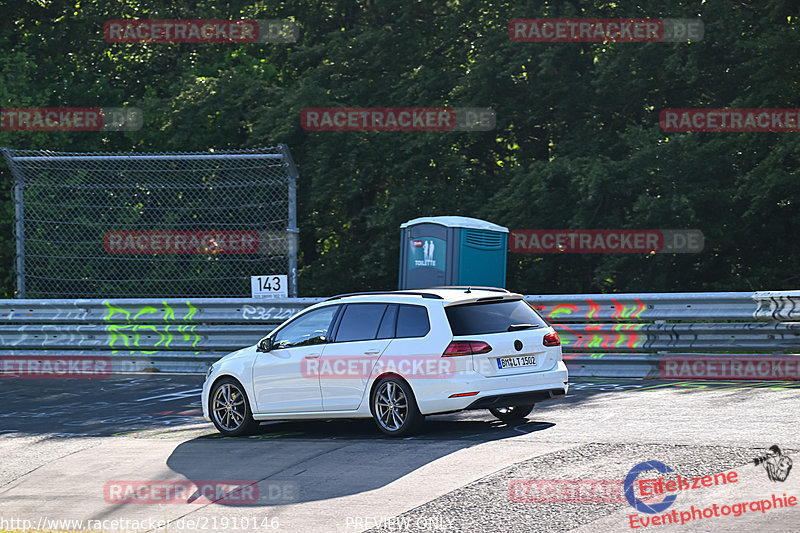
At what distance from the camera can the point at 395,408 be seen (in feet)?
36.7

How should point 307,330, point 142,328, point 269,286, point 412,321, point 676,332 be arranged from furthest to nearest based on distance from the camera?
1. point 142,328
2. point 269,286
3. point 676,332
4. point 307,330
5. point 412,321

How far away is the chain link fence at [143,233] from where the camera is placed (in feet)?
66.8

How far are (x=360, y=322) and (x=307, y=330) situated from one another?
2.25 ft

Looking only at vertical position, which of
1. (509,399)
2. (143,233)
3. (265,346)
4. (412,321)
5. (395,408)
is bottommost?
(395,408)

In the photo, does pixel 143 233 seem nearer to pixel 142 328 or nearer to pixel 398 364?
pixel 142 328

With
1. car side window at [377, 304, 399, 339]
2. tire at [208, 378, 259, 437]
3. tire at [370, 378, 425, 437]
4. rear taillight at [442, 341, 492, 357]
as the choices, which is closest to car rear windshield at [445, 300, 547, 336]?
rear taillight at [442, 341, 492, 357]

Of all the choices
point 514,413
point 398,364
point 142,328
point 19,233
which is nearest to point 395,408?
point 398,364

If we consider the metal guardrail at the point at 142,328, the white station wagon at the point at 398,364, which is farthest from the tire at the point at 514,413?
the metal guardrail at the point at 142,328

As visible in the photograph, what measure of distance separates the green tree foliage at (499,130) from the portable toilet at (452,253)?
598 centimetres

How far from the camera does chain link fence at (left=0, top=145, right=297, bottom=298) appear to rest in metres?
20.4

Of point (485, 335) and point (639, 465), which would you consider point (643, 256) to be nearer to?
point (485, 335)

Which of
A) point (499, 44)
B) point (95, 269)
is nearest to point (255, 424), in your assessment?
point (95, 269)

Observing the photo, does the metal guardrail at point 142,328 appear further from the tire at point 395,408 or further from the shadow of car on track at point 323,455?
the tire at point 395,408

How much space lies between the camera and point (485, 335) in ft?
36.4
